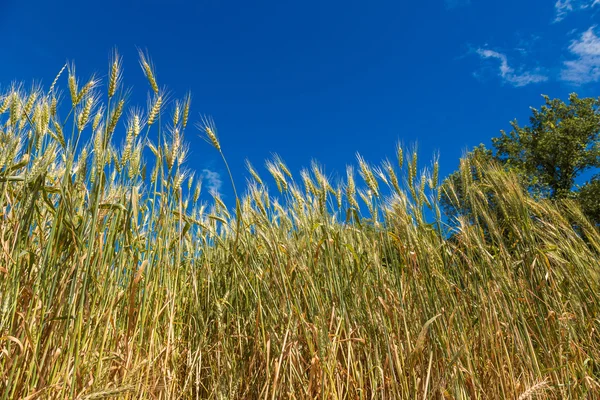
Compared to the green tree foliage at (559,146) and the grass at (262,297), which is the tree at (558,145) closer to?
the green tree foliage at (559,146)

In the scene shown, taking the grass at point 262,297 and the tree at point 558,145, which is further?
the tree at point 558,145

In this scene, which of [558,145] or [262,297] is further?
[558,145]

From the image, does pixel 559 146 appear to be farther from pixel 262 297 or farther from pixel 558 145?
pixel 262 297

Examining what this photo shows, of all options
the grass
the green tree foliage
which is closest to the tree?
the green tree foliage

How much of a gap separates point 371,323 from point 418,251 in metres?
0.35

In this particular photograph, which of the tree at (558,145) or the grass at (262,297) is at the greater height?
the tree at (558,145)

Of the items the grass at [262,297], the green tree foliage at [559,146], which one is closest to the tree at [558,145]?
the green tree foliage at [559,146]

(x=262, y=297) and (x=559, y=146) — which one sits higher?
(x=559, y=146)

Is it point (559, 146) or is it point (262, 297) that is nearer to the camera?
point (262, 297)

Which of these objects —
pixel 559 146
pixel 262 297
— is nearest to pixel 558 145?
pixel 559 146

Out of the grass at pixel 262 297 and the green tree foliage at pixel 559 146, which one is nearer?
the grass at pixel 262 297

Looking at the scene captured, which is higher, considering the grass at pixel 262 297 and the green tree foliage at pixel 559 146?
the green tree foliage at pixel 559 146

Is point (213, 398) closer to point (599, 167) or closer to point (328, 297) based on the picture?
point (328, 297)

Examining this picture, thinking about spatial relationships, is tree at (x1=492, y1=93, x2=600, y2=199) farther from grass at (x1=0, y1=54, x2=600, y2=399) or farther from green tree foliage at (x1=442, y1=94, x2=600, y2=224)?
grass at (x1=0, y1=54, x2=600, y2=399)
